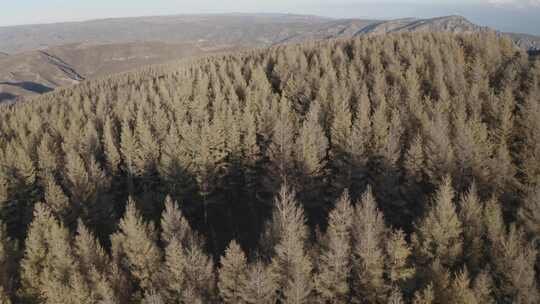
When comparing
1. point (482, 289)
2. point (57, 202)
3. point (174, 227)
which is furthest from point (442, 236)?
point (57, 202)

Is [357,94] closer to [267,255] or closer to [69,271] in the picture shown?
[267,255]

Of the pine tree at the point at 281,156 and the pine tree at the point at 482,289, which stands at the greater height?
the pine tree at the point at 281,156

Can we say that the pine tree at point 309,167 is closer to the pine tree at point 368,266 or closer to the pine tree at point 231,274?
the pine tree at point 368,266

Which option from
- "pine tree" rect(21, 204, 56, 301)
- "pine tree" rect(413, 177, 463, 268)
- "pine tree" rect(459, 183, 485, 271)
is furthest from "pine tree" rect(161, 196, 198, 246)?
"pine tree" rect(459, 183, 485, 271)

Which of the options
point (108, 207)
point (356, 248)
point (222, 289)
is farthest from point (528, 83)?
point (108, 207)

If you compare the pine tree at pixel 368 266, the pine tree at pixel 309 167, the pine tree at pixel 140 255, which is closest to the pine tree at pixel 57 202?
the pine tree at pixel 140 255

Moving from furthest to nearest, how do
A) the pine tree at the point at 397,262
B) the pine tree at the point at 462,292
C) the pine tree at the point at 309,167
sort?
the pine tree at the point at 309,167 < the pine tree at the point at 397,262 < the pine tree at the point at 462,292

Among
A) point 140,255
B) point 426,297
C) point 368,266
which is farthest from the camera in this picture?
Answer: point 140,255

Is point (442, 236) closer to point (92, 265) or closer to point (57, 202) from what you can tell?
point (92, 265)

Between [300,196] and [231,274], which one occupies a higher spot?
[231,274]
